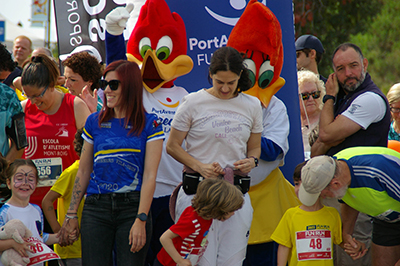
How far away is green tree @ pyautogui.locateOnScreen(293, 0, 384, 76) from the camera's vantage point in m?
10.9

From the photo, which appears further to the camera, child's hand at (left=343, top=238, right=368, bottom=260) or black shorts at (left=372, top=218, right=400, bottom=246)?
black shorts at (left=372, top=218, right=400, bottom=246)

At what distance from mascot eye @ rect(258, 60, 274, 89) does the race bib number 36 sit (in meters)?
1.17

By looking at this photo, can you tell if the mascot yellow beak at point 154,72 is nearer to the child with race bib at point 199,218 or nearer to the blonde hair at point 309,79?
the child with race bib at point 199,218

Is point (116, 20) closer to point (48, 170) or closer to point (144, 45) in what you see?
point (144, 45)

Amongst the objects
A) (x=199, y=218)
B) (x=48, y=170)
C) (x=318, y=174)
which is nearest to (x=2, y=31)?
(x=48, y=170)

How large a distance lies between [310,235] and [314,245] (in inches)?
2.8

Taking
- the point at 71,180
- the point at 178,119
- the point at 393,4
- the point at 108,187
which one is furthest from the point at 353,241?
the point at 393,4

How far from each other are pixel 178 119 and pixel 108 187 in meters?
0.61

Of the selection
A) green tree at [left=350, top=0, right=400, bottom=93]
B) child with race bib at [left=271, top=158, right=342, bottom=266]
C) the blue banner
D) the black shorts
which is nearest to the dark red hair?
child with race bib at [left=271, top=158, right=342, bottom=266]

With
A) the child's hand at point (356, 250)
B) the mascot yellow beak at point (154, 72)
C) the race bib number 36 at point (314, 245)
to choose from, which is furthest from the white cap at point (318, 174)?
the mascot yellow beak at point (154, 72)

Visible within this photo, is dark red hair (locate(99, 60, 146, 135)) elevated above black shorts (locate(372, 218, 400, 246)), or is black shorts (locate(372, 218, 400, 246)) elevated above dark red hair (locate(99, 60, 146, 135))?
dark red hair (locate(99, 60, 146, 135))

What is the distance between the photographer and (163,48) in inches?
154

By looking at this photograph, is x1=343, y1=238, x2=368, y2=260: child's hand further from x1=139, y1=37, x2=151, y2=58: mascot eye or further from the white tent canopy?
the white tent canopy

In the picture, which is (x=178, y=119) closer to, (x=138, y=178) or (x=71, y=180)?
(x=138, y=178)
